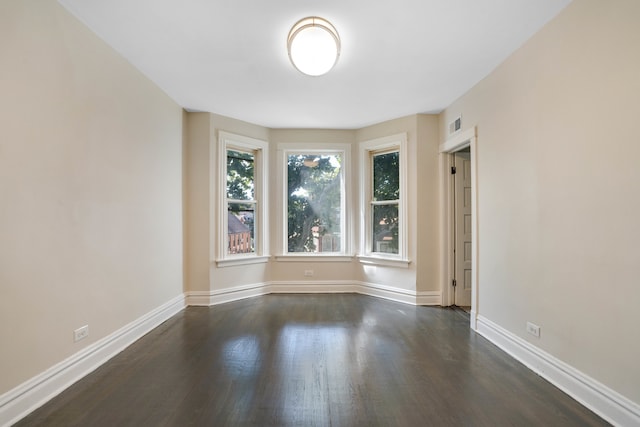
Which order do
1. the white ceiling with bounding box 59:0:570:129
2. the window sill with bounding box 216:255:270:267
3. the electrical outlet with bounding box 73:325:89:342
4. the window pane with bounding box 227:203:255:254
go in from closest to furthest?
1. the white ceiling with bounding box 59:0:570:129
2. the electrical outlet with bounding box 73:325:89:342
3. the window sill with bounding box 216:255:270:267
4. the window pane with bounding box 227:203:255:254

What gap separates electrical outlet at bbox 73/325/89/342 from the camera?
7.77 feet

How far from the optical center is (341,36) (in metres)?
2.58

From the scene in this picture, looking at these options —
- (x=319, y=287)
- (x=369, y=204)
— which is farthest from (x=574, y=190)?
(x=319, y=287)

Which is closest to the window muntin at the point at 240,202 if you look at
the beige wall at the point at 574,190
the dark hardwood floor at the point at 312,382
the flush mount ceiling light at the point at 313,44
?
the dark hardwood floor at the point at 312,382

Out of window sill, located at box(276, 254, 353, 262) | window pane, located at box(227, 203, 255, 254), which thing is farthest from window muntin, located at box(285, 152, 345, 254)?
window pane, located at box(227, 203, 255, 254)

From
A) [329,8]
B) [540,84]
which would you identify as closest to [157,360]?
[329,8]

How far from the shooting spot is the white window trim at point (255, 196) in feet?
15.0

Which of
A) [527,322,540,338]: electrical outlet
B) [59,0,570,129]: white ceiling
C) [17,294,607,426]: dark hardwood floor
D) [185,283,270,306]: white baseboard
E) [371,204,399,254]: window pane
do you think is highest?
[59,0,570,129]: white ceiling

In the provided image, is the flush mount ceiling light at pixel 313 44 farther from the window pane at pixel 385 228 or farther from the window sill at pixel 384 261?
the window sill at pixel 384 261

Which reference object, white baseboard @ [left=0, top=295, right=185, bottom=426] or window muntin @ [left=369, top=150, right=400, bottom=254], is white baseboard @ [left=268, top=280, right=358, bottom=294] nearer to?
window muntin @ [left=369, top=150, right=400, bottom=254]

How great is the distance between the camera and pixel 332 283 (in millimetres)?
5156

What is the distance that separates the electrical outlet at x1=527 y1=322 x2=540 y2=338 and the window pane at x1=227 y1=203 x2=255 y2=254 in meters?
3.64

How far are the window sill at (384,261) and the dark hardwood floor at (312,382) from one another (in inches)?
42.8

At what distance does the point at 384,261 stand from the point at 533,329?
7.72 ft
